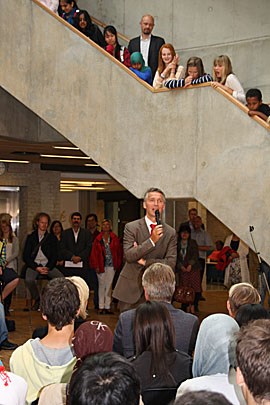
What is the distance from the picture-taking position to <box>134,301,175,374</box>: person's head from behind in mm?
3301

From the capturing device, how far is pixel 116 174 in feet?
23.8

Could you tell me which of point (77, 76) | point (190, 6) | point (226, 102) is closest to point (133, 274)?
point (226, 102)

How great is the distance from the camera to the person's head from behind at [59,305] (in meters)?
3.64

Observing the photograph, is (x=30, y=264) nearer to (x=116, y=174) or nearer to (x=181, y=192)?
(x=116, y=174)

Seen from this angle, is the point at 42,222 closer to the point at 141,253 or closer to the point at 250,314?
the point at 141,253

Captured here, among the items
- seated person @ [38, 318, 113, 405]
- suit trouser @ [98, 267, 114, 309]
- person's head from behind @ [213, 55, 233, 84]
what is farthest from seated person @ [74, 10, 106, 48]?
seated person @ [38, 318, 113, 405]

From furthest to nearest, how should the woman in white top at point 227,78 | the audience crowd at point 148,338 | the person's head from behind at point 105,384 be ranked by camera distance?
the woman in white top at point 227,78 < the audience crowd at point 148,338 < the person's head from behind at point 105,384

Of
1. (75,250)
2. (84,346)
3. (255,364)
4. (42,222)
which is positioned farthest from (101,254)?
(255,364)

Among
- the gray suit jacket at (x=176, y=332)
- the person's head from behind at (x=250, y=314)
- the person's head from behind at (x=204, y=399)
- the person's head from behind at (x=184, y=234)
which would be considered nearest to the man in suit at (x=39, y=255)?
the person's head from behind at (x=184, y=234)

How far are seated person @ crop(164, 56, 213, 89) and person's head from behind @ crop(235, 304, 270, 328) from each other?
3375mm

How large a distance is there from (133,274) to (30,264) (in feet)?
15.0

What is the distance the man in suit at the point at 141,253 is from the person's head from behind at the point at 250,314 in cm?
175

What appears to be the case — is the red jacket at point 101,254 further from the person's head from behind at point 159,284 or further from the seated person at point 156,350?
the seated person at point 156,350

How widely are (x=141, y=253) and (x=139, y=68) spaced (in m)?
2.93
